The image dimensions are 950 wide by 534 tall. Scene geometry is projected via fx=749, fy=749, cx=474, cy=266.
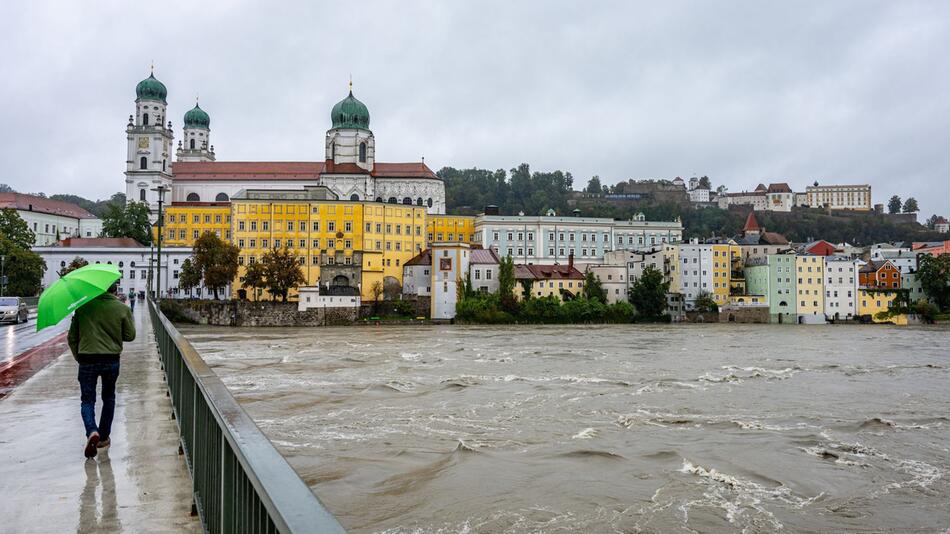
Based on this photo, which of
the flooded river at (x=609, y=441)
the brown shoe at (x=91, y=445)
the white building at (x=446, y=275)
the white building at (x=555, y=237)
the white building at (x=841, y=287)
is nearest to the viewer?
the brown shoe at (x=91, y=445)

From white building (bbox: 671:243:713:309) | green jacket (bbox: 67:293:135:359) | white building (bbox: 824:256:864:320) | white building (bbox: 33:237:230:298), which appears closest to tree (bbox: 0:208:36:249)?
white building (bbox: 33:237:230:298)

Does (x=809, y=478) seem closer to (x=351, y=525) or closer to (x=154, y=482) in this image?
(x=351, y=525)

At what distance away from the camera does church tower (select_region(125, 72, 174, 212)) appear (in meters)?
103

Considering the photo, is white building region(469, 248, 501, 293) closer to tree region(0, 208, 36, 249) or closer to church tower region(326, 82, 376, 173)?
church tower region(326, 82, 376, 173)

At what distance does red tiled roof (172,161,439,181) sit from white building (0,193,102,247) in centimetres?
2270

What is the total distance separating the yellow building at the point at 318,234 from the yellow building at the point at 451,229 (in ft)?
40.6

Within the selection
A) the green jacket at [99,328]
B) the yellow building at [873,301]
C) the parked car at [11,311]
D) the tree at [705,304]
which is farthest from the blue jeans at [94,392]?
the yellow building at [873,301]

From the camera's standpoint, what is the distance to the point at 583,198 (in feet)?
566

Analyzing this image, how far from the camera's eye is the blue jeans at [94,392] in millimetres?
7344

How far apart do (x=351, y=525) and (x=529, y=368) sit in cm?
2153

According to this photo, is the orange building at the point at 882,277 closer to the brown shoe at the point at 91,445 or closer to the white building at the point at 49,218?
the brown shoe at the point at 91,445

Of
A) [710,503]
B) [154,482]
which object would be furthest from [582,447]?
[154,482]

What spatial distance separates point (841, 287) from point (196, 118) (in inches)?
3743

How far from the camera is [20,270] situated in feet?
217
